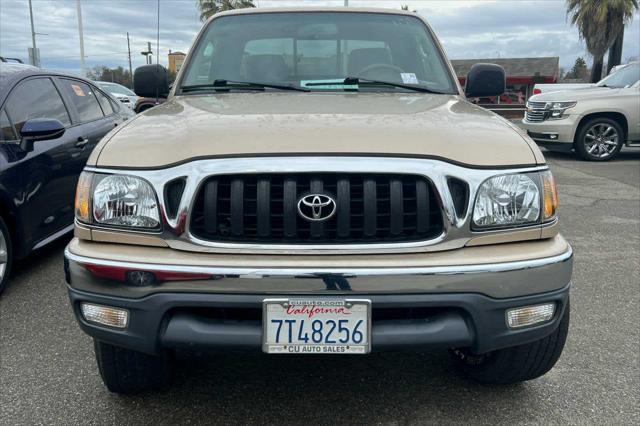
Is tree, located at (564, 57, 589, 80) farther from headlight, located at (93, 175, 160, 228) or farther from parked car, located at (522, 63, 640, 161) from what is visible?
headlight, located at (93, 175, 160, 228)

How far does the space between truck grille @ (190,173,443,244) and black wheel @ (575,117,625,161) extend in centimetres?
941

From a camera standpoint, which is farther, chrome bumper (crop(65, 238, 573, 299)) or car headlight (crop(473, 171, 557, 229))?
car headlight (crop(473, 171, 557, 229))

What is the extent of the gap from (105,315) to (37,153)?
2.58 meters

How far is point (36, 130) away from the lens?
156 inches

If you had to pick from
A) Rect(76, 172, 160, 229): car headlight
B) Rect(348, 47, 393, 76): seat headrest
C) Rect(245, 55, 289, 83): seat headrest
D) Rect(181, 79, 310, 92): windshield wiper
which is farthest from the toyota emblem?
Rect(348, 47, 393, 76): seat headrest

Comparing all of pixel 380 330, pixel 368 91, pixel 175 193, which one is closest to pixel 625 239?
pixel 368 91

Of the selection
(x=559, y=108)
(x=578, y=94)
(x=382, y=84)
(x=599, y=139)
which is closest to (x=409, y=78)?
(x=382, y=84)

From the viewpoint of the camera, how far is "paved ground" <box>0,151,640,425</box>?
2.43 metres

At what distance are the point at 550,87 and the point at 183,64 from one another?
12748 mm

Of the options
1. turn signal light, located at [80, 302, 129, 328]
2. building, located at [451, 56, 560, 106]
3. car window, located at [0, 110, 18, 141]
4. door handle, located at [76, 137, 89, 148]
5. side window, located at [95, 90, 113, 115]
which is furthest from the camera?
building, located at [451, 56, 560, 106]

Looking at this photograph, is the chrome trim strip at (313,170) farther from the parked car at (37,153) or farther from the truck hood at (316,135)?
the parked car at (37,153)

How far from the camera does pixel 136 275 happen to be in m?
1.95

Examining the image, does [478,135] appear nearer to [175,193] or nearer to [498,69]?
[175,193]

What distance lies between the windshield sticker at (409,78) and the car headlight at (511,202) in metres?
1.25
